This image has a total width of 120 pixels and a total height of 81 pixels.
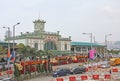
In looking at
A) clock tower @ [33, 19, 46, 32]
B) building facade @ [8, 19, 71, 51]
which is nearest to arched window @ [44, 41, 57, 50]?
building facade @ [8, 19, 71, 51]

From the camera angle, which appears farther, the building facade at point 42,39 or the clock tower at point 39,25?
the clock tower at point 39,25

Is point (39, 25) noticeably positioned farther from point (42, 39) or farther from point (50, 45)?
point (42, 39)

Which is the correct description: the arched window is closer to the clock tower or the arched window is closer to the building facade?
the building facade

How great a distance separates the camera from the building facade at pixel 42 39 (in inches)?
3991

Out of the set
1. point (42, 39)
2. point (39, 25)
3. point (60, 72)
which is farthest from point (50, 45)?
point (60, 72)

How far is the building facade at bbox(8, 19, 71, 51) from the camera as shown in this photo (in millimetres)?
101375

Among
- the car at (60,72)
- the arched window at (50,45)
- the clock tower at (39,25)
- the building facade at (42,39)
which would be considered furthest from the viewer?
the clock tower at (39,25)

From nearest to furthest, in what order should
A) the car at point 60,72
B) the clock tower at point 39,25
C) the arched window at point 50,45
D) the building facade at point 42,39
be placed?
1. the car at point 60,72
2. the building facade at point 42,39
3. the arched window at point 50,45
4. the clock tower at point 39,25

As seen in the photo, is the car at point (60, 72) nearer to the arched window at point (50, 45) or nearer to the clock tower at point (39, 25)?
the arched window at point (50, 45)

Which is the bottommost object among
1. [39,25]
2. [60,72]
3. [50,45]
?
[60,72]

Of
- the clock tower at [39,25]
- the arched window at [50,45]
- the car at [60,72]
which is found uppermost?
the clock tower at [39,25]

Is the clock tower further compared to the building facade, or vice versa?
the clock tower

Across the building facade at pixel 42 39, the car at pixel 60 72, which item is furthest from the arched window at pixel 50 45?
the car at pixel 60 72

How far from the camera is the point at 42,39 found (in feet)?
339
